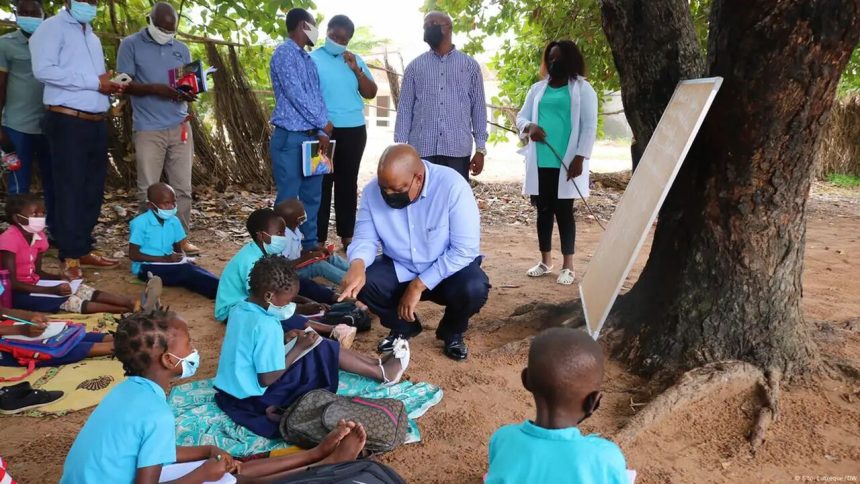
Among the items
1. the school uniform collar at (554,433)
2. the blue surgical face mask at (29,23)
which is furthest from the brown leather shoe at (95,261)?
the school uniform collar at (554,433)

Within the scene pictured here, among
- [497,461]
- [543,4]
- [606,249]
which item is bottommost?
[497,461]

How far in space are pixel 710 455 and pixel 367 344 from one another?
6.34ft

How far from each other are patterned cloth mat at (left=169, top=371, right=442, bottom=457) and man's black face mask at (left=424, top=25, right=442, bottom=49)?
8.72 ft

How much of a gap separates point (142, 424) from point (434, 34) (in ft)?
11.9

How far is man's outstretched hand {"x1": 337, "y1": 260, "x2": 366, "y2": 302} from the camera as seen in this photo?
9.74 ft

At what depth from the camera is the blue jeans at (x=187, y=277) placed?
4469 mm

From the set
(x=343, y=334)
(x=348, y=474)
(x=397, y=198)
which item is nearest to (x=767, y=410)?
(x=348, y=474)

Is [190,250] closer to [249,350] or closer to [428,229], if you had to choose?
[428,229]

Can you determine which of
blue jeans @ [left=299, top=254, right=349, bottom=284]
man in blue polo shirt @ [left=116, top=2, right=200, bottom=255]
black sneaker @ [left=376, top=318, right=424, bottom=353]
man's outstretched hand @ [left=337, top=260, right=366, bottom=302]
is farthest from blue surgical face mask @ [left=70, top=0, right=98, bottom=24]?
black sneaker @ [left=376, top=318, right=424, bottom=353]

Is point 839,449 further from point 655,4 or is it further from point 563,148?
point 563,148

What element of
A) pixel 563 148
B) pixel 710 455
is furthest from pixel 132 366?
pixel 563 148

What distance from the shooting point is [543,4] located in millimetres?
7465

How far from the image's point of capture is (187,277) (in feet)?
14.9

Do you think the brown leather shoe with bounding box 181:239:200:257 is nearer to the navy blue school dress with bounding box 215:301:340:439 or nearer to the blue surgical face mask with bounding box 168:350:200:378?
the navy blue school dress with bounding box 215:301:340:439
